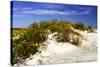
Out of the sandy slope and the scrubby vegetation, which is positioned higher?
the scrubby vegetation

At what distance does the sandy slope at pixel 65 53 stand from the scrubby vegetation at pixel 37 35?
6cm

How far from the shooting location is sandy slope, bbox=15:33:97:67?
232 cm

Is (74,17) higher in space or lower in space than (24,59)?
higher

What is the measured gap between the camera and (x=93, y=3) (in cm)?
260

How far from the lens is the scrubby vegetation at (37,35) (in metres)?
2.23

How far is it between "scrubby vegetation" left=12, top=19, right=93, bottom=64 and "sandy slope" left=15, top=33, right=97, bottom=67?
0.06m

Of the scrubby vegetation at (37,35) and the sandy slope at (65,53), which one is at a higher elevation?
the scrubby vegetation at (37,35)

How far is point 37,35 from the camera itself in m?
2.33

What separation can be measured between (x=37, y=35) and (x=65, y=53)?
42cm

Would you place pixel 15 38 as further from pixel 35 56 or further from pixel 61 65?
pixel 61 65

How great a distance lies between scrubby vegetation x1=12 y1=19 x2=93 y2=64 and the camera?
7.32 ft

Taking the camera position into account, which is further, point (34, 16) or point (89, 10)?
point (89, 10)
